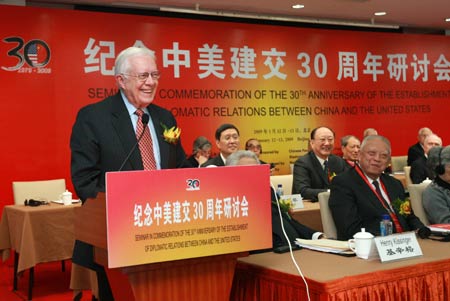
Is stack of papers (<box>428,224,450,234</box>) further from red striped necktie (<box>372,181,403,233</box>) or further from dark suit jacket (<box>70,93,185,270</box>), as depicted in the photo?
dark suit jacket (<box>70,93,185,270</box>)

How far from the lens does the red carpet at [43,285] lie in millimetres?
5035

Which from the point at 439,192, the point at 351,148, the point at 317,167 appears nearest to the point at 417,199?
the point at 439,192

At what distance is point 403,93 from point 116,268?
28.0 ft

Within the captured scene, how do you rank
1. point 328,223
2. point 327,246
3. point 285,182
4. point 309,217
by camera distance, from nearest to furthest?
point 327,246
point 328,223
point 309,217
point 285,182

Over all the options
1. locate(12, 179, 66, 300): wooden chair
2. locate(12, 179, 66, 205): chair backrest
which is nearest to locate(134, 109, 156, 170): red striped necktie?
locate(12, 179, 66, 300): wooden chair

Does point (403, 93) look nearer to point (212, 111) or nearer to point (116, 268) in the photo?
point (212, 111)

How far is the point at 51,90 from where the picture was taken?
6.86 meters

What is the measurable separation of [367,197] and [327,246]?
2.24ft

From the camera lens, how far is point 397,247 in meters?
2.39

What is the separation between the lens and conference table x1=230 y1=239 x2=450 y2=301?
2.10 meters

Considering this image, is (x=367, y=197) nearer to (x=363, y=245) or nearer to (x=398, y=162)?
(x=363, y=245)

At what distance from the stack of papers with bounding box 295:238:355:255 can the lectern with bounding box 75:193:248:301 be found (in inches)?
26.4

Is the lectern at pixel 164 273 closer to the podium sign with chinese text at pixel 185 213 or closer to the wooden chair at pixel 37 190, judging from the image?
the podium sign with chinese text at pixel 185 213

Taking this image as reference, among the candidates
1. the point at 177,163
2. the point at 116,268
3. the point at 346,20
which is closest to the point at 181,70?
the point at 346,20
